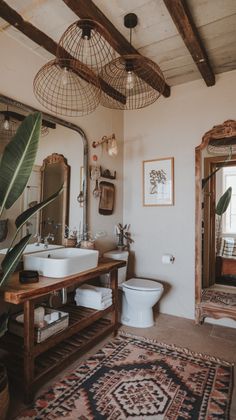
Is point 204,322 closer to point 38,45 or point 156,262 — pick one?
point 156,262

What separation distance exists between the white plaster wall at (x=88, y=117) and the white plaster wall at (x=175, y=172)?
0.18m

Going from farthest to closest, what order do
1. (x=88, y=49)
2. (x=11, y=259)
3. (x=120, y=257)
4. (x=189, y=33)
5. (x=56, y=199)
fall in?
(x=120, y=257) < (x=56, y=199) < (x=88, y=49) < (x=189, y=33) < (x=11, y=259)

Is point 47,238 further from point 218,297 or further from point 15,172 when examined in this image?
point 218,297

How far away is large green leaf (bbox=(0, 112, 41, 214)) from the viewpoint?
135 centimetres

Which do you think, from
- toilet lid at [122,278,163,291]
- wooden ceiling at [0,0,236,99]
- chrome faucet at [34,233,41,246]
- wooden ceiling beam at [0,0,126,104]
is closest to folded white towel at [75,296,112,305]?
toilet lid at [122,278,163,291]

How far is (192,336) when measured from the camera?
2.40 m

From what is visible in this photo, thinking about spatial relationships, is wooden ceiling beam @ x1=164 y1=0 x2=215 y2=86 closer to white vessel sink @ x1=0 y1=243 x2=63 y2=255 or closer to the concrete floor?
white vessel sink @ x1=0 y1=243 x2=63 y2=255

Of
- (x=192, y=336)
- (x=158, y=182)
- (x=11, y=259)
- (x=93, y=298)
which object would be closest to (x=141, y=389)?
(x=93, y=298)

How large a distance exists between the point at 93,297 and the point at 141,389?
81 centimetres

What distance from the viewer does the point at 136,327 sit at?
2551 millimetres

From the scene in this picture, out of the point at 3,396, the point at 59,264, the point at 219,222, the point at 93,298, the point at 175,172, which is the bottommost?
the point at 3,396

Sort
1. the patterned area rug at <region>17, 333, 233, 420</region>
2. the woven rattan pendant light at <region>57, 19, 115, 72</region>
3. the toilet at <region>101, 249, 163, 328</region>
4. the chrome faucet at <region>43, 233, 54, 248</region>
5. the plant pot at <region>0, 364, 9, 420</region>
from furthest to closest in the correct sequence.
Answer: the toilet at <region>101, 249, 163, 328</region>, the chrome faucet at <region>43, 233, 54, 248</region>, the woven rattan pendant light at <region>57, 19, 115, 72</region>, the patterned area rug at <region>17, 333, 233, 420</region>, the plant pot at <region>0, 364, 9, 420</region>

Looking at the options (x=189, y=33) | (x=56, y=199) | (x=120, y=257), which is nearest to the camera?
(x=189, y=33)

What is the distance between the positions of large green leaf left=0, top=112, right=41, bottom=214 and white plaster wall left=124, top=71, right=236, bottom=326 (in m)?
1.90
